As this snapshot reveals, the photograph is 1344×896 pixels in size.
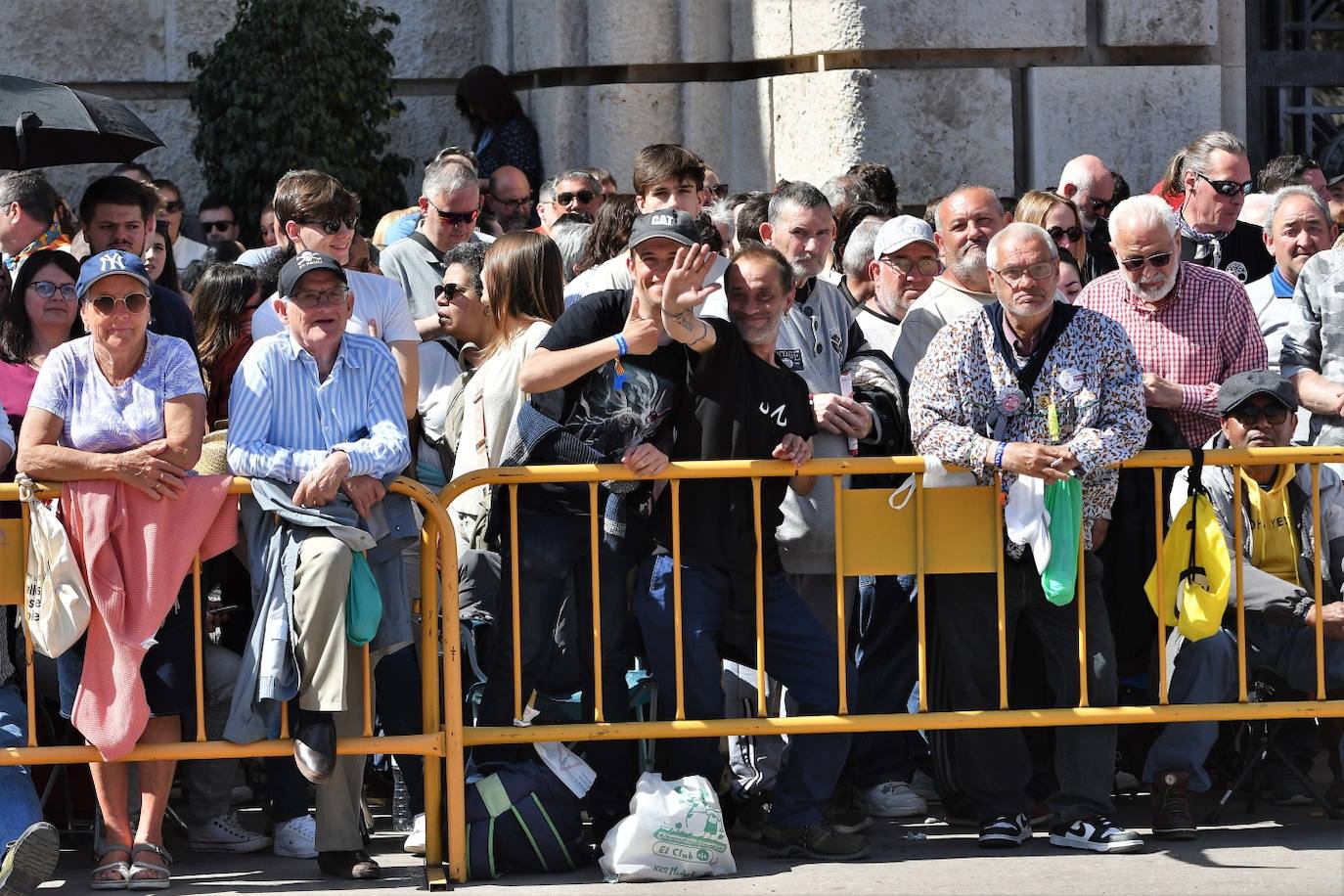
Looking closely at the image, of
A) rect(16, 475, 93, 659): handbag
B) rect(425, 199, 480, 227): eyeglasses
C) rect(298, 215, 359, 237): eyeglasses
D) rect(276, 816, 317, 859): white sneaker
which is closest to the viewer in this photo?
rect(16, 475, 93, 659): handbag

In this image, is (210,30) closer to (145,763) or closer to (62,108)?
(62,108)

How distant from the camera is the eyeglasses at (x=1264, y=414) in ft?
21.7

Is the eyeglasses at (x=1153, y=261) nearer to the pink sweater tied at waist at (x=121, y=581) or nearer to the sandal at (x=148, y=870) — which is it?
the pink sweater tied at waist at (x=121, y=581)

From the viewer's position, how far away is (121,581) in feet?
19.9

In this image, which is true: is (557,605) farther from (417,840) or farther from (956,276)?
(956,276)

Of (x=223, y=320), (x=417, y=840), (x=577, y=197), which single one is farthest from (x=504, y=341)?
(x=577, y=197)

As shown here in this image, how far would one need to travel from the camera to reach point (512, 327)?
6.81 metres

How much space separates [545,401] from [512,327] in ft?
1.83

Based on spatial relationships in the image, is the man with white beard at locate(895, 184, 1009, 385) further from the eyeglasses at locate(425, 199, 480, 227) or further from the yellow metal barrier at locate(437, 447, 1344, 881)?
the eyeglasses at locate(425, 199, 480, 227)

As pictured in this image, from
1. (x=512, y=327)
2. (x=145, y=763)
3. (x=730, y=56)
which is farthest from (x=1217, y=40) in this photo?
(x=145, y=763)

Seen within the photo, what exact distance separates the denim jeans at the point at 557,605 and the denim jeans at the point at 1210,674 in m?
1.78

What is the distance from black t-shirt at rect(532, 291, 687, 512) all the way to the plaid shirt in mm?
1735

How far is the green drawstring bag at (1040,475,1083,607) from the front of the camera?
6.27 meters

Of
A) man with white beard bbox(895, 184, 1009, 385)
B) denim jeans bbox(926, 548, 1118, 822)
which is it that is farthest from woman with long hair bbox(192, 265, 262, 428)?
denim jeans bbox(926, 548, 1118, 822)
